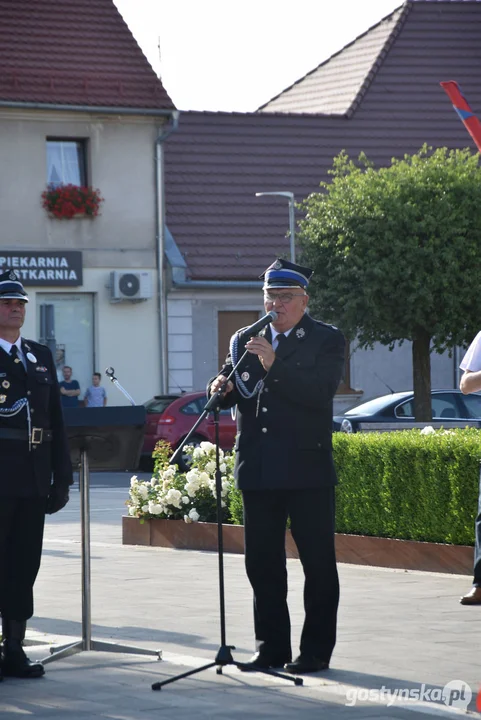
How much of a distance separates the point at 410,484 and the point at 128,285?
2188 centimetres

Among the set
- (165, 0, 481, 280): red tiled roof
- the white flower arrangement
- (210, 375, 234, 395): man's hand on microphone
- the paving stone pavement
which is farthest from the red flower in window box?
(210, 375, 234, 395): man's hand on microphone

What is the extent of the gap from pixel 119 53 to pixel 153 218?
3784 millimetres

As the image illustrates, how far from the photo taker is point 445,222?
28328 mm

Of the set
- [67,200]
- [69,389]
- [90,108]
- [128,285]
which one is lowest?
[69,389]

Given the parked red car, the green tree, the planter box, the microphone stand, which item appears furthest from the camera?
the green tree

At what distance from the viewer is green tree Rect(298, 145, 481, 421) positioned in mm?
28344

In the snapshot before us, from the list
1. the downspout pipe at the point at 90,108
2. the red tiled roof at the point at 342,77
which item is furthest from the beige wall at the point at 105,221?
the red tiled roof at the point at 342,77

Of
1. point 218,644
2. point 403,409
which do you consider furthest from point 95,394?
point 218,644

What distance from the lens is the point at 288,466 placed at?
24.0 ft

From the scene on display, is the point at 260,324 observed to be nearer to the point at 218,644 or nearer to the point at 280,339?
the point at 280,339

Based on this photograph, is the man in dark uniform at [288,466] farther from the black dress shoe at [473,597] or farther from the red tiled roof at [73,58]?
the red tiled roof at [73,58]

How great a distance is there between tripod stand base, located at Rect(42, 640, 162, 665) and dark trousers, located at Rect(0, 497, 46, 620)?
14.3 inches

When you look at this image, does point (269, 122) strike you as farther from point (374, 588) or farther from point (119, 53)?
point (374, 588)

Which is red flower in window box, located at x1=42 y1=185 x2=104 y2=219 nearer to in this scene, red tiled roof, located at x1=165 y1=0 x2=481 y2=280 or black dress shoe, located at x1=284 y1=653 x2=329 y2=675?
red tiled roof, located at x1=165 y1=0 x2=481 y2=280
